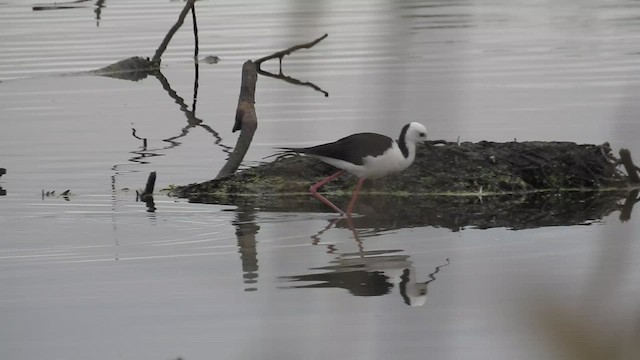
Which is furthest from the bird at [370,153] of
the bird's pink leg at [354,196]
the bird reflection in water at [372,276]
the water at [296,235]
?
the bird reflection in water at [372,276]

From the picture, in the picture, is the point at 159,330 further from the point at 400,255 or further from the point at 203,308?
the point at 400,255

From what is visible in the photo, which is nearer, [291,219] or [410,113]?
[291,219]

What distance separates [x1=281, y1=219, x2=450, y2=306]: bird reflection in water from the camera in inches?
302

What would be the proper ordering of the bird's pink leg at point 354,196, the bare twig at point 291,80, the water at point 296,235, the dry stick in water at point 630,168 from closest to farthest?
the water at point 296,235, the bird's pink leg at point 354,196, the dry stick in water at point 630,168, the bare twig at point 291,80

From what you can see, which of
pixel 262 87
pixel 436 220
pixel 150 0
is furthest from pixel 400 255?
pixel 150 0

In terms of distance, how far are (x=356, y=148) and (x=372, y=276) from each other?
2400 mm

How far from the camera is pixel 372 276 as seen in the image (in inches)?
320

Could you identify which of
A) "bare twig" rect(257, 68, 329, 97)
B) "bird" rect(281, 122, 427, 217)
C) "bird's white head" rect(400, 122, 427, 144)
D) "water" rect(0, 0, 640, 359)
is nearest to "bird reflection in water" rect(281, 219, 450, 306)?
"water" rect(0, 0, 640, 359)

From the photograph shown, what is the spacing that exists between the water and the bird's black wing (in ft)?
1.63

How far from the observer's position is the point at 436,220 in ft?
33.1

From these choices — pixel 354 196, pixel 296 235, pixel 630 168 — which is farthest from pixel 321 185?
pixel 630 168

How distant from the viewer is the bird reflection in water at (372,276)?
7672 millimetres

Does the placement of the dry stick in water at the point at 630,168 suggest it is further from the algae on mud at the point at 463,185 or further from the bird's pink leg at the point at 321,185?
the bird's pink leg at the point at 321,185

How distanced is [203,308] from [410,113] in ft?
27.2
